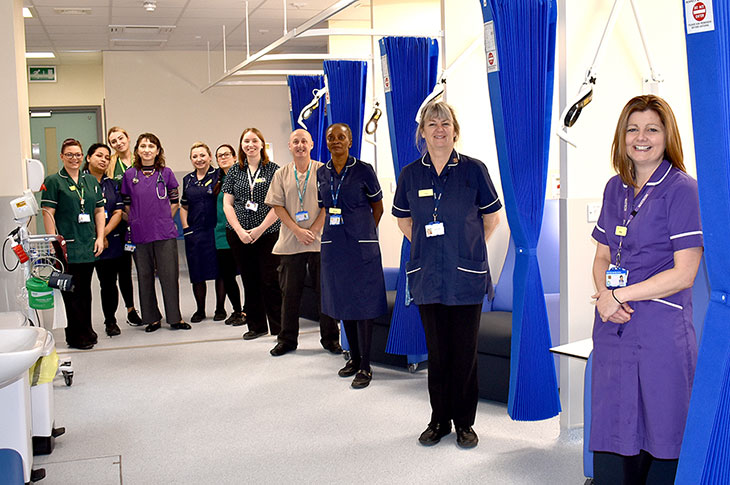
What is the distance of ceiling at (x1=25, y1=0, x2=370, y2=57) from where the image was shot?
752 centimetres

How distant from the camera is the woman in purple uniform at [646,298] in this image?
216 centimetres

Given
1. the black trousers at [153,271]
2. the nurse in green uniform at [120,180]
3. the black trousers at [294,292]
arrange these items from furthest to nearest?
the nurse in green uniform at [120,180] < the black trousers at [153,271] < the black trousers at [294,292]

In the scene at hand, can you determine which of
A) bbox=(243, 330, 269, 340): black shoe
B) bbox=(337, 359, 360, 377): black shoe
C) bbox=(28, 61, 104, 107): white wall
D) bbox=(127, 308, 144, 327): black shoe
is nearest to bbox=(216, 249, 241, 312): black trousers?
bbox=(243, 330, 269, 340): black shoe

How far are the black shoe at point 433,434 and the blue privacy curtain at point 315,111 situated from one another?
3.15 m

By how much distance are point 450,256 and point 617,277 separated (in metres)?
0.96

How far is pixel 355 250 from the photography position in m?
4.19

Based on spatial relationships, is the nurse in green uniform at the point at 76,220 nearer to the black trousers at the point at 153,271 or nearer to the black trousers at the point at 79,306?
the black trousers at the point at 79,306

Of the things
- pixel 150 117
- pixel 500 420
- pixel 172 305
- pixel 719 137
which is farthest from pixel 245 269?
pixel 150 117

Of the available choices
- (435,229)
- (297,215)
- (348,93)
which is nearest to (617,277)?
(435,229)

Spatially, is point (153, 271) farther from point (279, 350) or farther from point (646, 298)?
point (646, 298)

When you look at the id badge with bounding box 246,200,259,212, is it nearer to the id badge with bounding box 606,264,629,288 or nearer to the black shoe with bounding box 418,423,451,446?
the black shoe with bounding box 418,423,451,446

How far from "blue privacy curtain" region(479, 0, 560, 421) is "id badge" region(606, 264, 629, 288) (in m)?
1.04

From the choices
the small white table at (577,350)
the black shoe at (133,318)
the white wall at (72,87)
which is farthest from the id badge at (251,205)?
the white wall at (72,87)

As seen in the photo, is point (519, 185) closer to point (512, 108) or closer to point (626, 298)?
point (512, 108)
